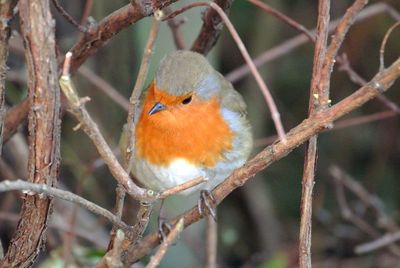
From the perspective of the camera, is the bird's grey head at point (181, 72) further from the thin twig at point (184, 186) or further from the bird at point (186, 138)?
the thin twig at point (184, 186)

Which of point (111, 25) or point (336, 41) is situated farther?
point (111, 25)

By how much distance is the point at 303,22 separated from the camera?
4109 mm

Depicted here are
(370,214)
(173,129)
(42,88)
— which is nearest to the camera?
(42,88)

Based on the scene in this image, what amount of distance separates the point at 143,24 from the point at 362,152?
61.4 inches

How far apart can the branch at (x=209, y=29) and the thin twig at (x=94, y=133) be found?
2.76 feet

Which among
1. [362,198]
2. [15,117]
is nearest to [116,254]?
[15,117]

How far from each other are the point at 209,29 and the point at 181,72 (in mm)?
156

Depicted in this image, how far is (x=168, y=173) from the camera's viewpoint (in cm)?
250

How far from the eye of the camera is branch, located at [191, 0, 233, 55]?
2290 mm

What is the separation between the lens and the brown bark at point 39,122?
1.44 m

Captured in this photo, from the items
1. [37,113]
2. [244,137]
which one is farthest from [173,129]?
[37,113]

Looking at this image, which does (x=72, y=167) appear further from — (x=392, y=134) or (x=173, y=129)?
(x=392, y=134)

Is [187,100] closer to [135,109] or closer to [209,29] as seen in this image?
[209,29]

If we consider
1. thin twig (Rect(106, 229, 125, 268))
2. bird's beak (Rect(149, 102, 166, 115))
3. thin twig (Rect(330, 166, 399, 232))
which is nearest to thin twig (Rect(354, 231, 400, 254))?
thin twig (Rect(330, 166, 399, 232))
